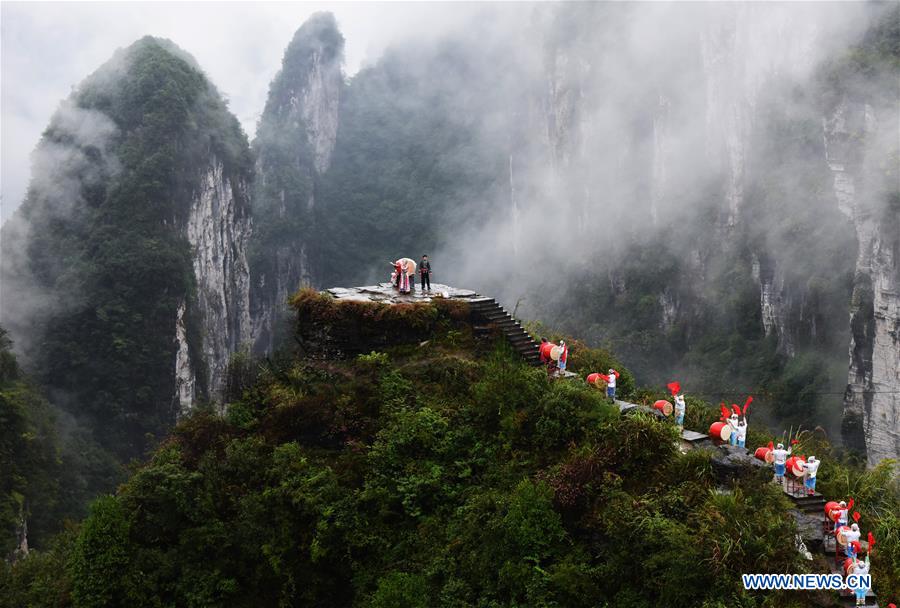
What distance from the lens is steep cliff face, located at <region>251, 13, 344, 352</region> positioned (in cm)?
6106

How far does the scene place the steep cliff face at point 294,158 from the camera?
2404 inches

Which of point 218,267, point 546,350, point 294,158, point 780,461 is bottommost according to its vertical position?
Result: point 780,461

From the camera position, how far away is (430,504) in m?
7.91

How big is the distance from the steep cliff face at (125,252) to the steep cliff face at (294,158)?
1660cm

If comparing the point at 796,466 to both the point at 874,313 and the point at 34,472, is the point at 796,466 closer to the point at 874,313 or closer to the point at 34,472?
the point at 34,472

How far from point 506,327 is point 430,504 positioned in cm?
333

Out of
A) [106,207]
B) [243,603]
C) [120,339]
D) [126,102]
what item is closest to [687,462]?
[243,603]

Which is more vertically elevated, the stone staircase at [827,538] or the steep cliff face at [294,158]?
the steep cliff face at [294,158]

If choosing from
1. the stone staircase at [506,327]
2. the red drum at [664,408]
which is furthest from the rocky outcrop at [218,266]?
the red drum at [664,408]

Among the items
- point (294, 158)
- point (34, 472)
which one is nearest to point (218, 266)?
point (34, 472)

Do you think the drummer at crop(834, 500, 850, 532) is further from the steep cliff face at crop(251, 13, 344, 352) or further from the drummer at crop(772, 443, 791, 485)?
the steep cliff face at crop(251, 13, 344, 352)

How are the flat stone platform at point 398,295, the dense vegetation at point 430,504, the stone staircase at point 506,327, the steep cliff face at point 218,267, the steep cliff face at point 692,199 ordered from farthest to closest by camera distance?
1. the steep cliff face at point 218,267
2. the steep cliff face at point 692,199
3. the flat stone platform at point 398,295
4. the stone staircase at point 506,327
5. the dense vegetation at point 430,504

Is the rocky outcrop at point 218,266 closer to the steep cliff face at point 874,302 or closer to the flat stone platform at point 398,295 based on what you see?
the flat stone platform at point 398,295

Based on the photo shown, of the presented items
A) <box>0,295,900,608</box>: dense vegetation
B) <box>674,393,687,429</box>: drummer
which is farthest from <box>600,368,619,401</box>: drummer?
<box>674,393,687,429</box>: drummer
